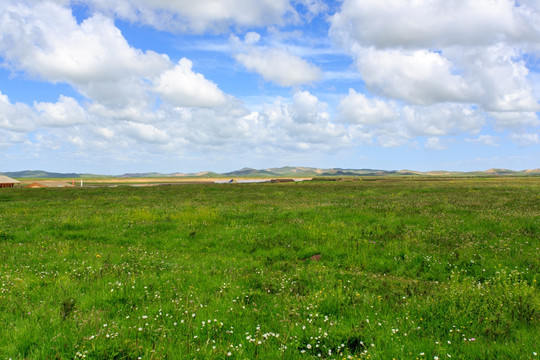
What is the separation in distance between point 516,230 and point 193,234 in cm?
1355

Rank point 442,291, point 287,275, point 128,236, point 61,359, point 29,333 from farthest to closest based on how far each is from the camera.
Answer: point 128,236
point 287,275
point 442,291
point 29,333
point 61,359

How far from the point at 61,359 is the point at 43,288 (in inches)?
144

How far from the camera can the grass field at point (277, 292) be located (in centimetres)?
515

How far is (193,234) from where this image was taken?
14.3 meters

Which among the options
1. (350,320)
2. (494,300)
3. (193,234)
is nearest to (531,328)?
(494,300)

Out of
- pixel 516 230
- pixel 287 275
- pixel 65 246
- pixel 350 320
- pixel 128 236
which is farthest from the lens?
pixel 128 236

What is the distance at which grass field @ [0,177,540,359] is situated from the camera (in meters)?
5.15

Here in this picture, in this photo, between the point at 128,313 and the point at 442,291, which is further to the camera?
the point at 442,291

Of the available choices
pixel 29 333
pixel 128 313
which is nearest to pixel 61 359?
pixel 29 333

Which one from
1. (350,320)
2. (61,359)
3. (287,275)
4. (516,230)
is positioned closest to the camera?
(61,359)

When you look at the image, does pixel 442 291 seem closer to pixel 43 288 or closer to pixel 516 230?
pixel 516 230

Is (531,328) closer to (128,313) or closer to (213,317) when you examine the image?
(213,317)

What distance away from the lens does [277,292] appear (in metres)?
7.66

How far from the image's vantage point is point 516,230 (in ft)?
41.7
